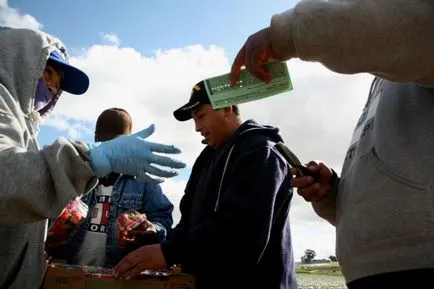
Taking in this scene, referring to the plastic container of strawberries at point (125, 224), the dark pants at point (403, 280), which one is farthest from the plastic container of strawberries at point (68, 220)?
the dark pants at point (403, 280)

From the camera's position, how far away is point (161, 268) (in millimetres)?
2553

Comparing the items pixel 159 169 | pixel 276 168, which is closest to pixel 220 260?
pixel 276 168

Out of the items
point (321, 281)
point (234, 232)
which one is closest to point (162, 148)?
point (234, 232)

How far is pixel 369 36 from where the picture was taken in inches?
48.1

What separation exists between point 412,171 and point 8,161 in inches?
60.2

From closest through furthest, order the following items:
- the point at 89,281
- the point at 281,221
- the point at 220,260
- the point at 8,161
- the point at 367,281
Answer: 1. the point at 367,281
2. the point at 8,161
3. the point at 89,281
4. the point at 220,260
5. the point at 281,221

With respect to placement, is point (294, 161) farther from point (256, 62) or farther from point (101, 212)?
point (101, 212)

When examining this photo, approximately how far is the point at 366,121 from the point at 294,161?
41 cm

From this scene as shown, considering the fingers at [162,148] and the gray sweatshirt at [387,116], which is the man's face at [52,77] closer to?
the fingers at [162,148]

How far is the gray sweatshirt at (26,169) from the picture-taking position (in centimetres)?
170

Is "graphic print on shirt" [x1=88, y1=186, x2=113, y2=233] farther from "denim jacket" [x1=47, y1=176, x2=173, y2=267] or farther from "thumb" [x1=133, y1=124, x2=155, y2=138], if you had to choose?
"thumb" [x1=133, y1=124, x2=155, y2=138]

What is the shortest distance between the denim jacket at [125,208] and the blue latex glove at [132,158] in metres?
1.30

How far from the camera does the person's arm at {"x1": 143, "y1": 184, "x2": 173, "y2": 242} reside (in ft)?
10.9

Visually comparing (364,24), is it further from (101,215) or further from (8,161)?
(101,215)
